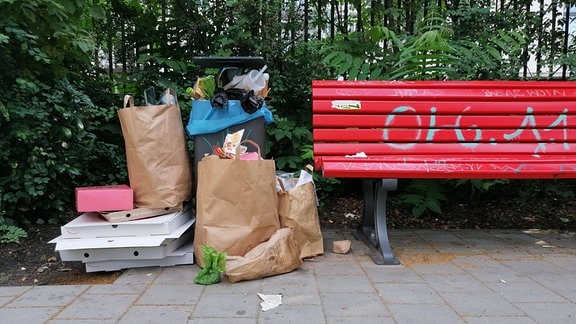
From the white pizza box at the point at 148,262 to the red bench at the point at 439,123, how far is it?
1.14m

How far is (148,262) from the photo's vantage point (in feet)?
10.4

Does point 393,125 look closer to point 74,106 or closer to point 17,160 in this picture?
point 74,106

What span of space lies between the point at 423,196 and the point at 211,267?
2.39 metres

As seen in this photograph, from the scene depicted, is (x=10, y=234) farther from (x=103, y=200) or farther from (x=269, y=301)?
(x=269, y=301)

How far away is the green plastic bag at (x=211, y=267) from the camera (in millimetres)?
2877

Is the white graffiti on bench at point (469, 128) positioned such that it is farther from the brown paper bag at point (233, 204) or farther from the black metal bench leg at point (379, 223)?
the brown paper bag at point (233, 204)

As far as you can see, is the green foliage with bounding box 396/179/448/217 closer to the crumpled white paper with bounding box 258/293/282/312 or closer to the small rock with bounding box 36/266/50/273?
the crumpled white paper with bounding box 258/293/282/312

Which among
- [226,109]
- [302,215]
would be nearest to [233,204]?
[302,215]

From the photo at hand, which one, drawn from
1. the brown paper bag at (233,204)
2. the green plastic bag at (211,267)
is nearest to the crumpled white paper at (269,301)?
the green plastic bag at (211,267)

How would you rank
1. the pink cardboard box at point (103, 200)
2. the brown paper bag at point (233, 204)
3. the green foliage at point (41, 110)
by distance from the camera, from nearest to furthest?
the brown paper bag at point (233, 204) < the pink cardboard box at point (103, 200) < the green foliage at point (41, 110)

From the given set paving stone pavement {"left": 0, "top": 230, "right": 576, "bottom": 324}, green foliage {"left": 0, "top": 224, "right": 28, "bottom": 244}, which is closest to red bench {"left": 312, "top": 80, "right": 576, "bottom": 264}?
paving stone pavement {"left": 0, "top": 230, "right": 576, "bottom": 324}

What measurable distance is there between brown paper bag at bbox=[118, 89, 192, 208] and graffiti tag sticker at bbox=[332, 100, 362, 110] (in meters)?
1.24

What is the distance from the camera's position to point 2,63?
3637 millimetres

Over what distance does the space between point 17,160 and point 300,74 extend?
2.67 m
